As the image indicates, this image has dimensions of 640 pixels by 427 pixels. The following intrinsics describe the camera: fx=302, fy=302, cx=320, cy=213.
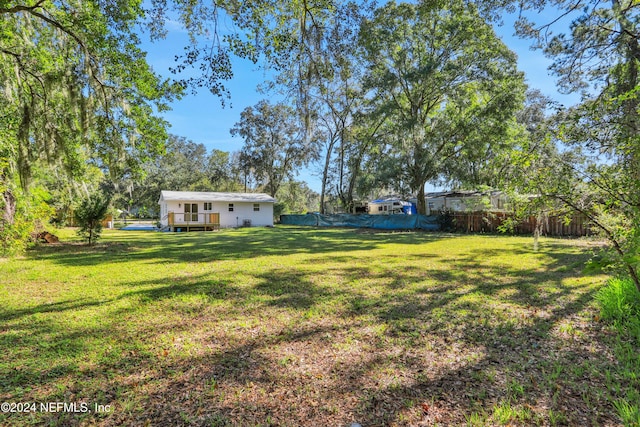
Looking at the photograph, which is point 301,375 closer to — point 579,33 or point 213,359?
point 213,359

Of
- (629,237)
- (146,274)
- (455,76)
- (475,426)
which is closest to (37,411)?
(475,426)

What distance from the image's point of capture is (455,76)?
57.7ft

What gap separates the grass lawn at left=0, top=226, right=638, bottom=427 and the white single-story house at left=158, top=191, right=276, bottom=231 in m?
16.5

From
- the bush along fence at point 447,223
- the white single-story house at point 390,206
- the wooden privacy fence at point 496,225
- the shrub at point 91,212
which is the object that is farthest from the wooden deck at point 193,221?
the wooden privacy fence at point 496,225

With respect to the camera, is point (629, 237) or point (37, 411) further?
point (629, 237)

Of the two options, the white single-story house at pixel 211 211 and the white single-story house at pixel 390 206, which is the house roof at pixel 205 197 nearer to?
the white single-story house at pixel 211 211

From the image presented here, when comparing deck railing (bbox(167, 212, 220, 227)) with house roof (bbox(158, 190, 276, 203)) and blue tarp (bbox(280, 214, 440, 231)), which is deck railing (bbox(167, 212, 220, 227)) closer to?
house roof (bbox(158, 190, 276, 203))

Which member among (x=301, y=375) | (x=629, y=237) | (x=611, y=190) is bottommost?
(x=301, y=375)

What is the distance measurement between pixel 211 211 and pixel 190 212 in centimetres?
168

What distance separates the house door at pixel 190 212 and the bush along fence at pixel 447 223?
9.82 meters

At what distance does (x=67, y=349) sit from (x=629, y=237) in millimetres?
5783

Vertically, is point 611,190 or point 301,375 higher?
point 611,190

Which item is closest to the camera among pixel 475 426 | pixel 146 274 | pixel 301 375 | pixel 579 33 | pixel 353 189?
pixel 475 426

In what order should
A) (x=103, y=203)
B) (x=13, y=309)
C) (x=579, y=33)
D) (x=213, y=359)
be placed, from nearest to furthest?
(x=213, y=359), (x=13, y=309), (x=579, y=33), (x=103, y=203)
